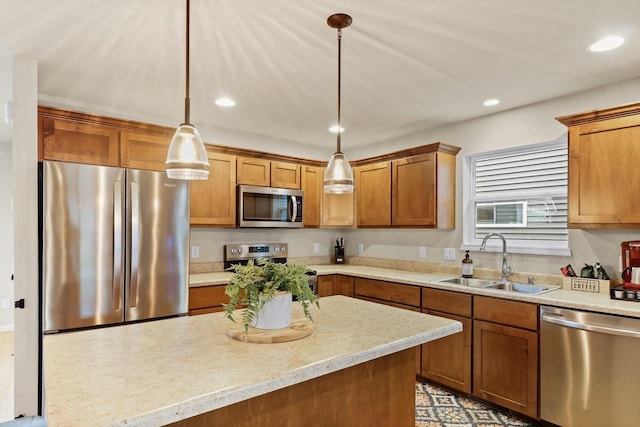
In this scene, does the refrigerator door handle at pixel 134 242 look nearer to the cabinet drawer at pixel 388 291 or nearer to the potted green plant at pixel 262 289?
the potted green plant at pixel 262 289

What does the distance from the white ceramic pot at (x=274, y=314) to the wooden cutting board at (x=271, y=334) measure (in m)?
0.02

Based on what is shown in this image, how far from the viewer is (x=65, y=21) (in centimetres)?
199

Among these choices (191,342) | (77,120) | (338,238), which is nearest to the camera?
(191,342)

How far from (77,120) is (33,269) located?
1.10 metres

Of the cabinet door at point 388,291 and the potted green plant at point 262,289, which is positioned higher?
the potted green plant at point 262,289

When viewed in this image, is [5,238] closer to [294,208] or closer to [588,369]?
[294,208]

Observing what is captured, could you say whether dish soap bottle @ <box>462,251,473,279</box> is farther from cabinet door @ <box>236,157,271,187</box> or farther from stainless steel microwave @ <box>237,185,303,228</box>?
cabinet door @ <box>236,157,271,187</box>

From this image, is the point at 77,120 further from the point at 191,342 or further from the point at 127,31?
the point at 191,342

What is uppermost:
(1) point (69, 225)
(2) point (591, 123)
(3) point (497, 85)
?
(3) point (497, 85)

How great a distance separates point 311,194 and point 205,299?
172 centimetres

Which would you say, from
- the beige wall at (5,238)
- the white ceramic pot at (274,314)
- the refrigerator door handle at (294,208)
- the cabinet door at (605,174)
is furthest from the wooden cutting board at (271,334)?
the beige wall at (5,238)

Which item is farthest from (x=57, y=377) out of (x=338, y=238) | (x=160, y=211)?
(x=338, y=238)

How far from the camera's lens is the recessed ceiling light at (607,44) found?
215 centimetres

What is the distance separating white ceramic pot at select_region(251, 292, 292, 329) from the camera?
161cm
